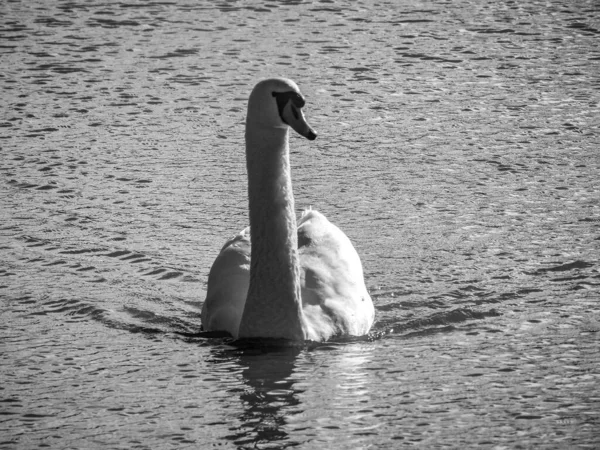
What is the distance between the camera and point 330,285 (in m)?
8.94

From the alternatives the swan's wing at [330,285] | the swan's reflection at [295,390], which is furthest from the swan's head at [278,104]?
the swan's reflection at [295,390]

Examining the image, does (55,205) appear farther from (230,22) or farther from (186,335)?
(230,22)

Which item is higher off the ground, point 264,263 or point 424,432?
point 264,263

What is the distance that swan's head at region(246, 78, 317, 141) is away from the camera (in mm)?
8148

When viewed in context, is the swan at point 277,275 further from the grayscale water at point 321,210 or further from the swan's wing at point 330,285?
the grayscale water at point 321,210

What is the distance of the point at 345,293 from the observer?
8836mm

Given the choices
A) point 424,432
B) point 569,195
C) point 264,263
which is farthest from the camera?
point 569,195

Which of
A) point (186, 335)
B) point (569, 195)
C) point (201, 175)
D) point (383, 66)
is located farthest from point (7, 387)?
point (383, 66)

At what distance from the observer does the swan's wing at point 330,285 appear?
859cm

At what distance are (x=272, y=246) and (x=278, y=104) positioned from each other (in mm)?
972

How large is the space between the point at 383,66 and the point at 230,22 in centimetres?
321

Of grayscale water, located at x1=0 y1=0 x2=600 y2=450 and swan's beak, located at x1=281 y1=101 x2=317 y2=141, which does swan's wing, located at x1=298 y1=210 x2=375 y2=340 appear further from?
swan's beak, located at x1=281 y1=101 x2=317 y2=141

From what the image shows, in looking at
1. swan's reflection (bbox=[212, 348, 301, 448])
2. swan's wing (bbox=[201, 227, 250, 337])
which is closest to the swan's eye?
swan's wing (bbox=[201, 227, 250, 337])

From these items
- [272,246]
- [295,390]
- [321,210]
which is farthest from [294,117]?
[321,210]
